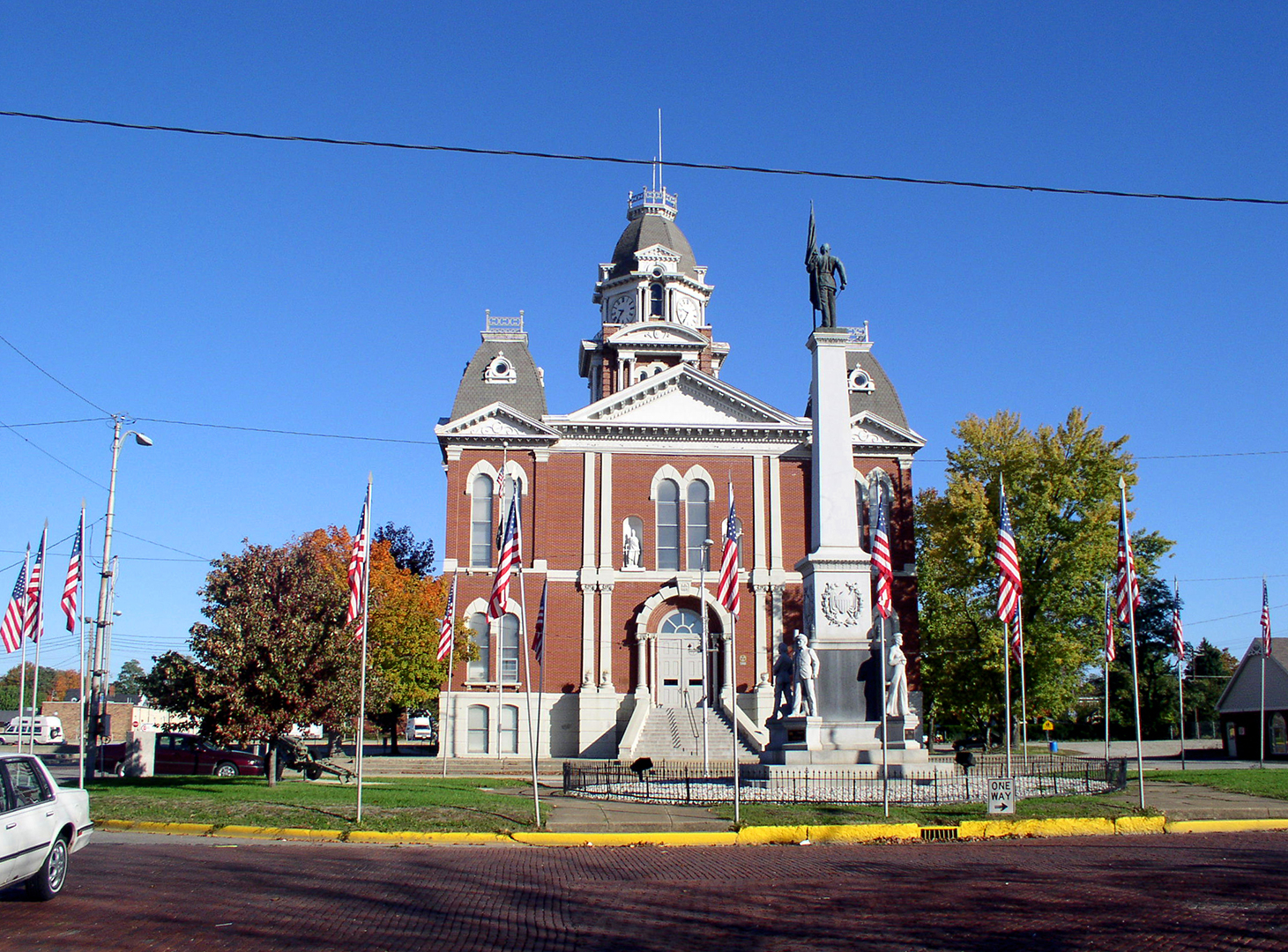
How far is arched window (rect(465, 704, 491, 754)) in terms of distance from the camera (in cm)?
4109

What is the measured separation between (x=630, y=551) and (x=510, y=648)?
5.82 m

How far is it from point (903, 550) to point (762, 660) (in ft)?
23.9

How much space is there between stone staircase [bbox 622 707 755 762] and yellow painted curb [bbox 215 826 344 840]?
20.5 metres

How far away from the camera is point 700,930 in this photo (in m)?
9.80

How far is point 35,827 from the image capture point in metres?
10.7

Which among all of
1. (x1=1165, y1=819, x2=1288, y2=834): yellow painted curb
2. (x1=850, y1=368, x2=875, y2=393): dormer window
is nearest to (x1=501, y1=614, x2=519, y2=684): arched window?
(x1=850, y1=368, x2=875, y2=393): dormer window

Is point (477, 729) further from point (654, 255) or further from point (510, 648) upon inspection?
point (654, 255)

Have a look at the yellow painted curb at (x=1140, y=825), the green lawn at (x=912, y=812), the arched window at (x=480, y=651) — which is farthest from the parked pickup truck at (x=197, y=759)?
the yellow painted curb at (x=1140, y=825)

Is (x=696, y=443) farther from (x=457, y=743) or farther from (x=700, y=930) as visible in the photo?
(x=700, y=930)

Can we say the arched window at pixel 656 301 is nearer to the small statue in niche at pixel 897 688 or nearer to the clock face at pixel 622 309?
the clock face at pixel 622 309

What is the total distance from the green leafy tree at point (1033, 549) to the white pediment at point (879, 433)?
190cm

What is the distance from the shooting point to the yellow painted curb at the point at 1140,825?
60.8 ft

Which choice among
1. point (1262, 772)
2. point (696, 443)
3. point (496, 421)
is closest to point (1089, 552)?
A: point (1262, 772)

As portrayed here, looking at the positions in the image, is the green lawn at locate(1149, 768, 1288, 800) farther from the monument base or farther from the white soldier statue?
the white soldier statue
